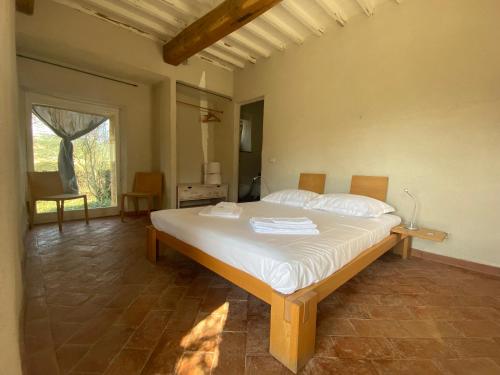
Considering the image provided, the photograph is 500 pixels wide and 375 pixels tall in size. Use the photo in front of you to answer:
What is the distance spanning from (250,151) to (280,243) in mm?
4277

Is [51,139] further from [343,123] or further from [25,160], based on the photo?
[343,123]

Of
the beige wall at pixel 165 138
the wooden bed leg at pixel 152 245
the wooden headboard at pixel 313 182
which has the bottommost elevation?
the wooden bed leg at pixel 152 245

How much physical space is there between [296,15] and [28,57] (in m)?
3.52

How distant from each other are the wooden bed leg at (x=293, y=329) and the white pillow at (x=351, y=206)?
53.7 inches

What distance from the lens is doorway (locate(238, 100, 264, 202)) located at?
5.29 m

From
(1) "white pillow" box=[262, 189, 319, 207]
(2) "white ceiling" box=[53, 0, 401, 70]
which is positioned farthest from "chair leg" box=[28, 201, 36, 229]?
(1) "white pillow" box=[262, 189, 319, 207]

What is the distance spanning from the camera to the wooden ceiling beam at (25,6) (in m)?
2.31

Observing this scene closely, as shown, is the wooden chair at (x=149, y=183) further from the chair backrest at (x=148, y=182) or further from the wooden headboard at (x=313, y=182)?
the wooden headboard at (x=313, y=182)

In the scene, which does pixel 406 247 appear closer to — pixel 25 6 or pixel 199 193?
pixel 199 193

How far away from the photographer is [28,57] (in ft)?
10.1

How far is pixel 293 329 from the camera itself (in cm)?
104

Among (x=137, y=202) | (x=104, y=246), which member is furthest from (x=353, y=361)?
(x=137, y=202)

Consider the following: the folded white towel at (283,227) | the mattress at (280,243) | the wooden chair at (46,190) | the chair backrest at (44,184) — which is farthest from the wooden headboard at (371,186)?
the chair backrest at (44,184)

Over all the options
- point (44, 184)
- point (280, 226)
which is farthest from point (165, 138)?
point (280, 226)
